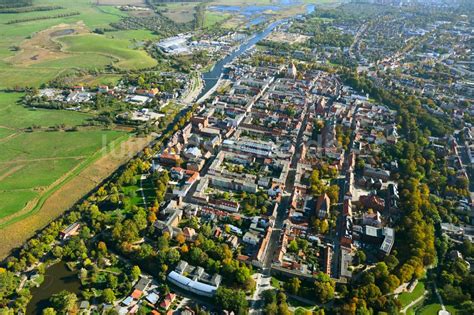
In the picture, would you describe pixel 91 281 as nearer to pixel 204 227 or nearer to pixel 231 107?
pixel 204 227

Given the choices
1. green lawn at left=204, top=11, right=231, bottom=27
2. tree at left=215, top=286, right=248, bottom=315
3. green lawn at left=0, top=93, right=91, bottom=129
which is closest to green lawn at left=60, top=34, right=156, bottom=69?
green lawn at left=0, top=93, right=91, bottom=129

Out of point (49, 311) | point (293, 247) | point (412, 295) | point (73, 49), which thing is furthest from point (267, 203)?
point (73, 49)

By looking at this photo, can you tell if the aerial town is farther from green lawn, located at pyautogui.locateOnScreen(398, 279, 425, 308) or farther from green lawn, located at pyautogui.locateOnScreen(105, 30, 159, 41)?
green lawn, located at pyautogui.locateOnScreen(105, 30, 159, 41)

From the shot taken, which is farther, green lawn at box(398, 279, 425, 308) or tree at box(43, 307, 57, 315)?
green lawn at box(398, 279, 425, 308)

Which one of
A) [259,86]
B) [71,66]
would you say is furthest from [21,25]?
[259,86]

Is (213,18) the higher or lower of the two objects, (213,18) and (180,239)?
the higher

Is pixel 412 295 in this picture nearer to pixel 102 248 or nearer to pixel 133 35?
pixel 102 248
